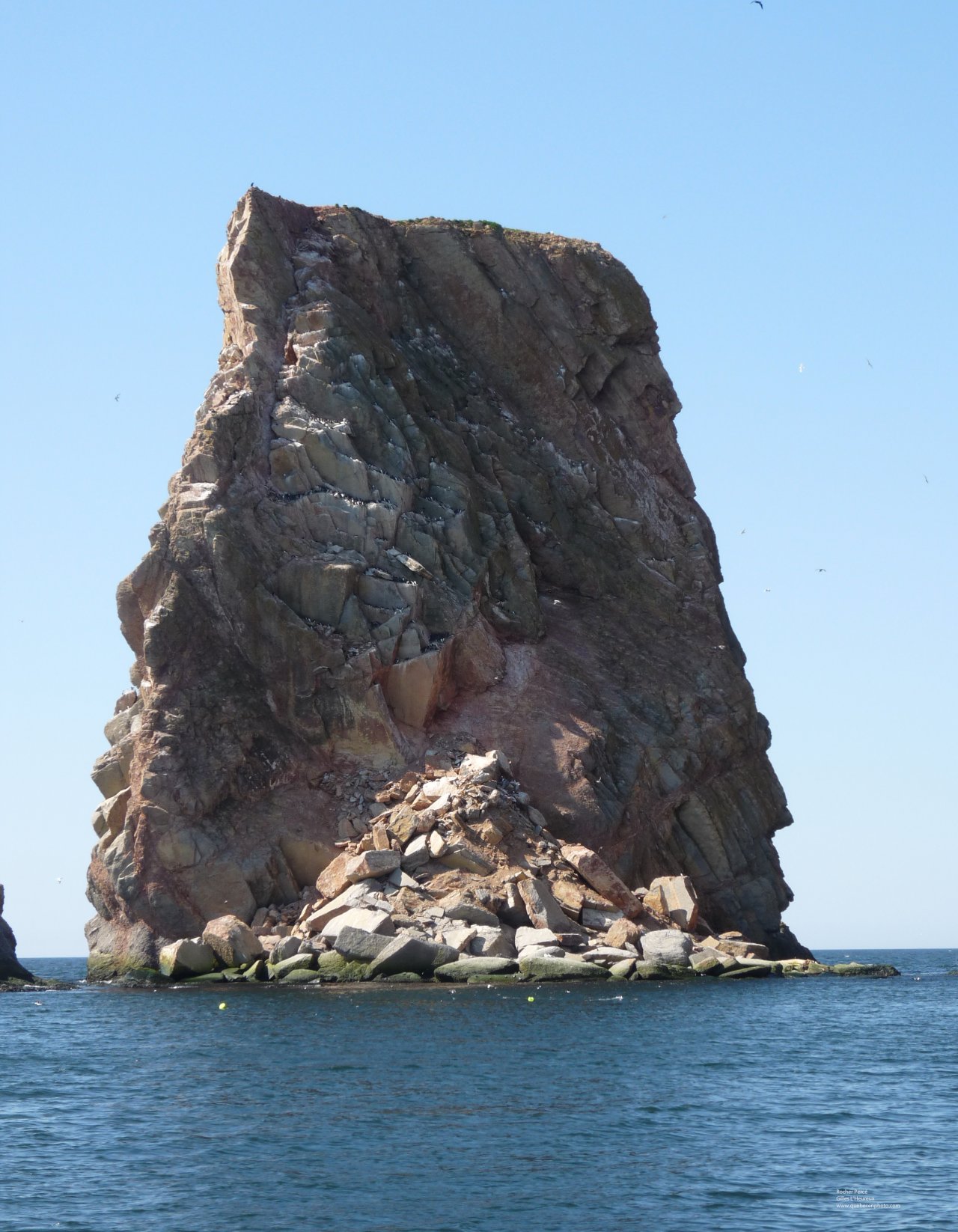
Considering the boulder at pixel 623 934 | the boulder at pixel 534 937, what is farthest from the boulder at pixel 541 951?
the boulder at pixel 623 934

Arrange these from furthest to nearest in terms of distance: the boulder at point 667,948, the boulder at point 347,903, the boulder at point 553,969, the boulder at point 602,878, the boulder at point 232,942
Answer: the boulder at point 602,878
the boulder at point 667,948
the boulder at point 232,942
the boulder at point 347,903
the boulder at point 553,969

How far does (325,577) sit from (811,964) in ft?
79.5

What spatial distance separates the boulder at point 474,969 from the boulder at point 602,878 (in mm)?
6841

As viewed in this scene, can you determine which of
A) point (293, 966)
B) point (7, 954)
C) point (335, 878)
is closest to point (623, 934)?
point (335, 878)

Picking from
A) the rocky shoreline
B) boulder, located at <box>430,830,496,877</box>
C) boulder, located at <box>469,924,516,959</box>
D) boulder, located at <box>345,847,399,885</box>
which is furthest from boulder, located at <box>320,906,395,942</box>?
boulder, located at <box>430,830,496,877</box>

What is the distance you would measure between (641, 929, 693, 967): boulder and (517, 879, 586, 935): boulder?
7.16 feet

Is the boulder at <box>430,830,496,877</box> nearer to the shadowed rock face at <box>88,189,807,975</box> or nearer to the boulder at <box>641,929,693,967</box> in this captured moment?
the shadowed rock face at <box>88,189,807,975</box>

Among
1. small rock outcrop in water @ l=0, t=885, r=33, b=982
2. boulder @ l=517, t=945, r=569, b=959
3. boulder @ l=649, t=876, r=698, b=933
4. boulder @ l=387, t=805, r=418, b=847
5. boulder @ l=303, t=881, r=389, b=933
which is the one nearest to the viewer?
boulder @ l=517, t=945, r=569, b=959

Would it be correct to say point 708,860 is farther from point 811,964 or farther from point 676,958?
point 676,958

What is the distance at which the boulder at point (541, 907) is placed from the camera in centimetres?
5191

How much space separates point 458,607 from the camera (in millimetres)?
62750

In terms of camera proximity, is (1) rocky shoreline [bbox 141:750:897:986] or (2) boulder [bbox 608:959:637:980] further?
(2) boulder [bbox 608:959:637:980]

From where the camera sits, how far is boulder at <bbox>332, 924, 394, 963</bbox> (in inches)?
1934

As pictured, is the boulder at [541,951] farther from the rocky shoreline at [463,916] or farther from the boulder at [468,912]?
the boulder at [468,912]
